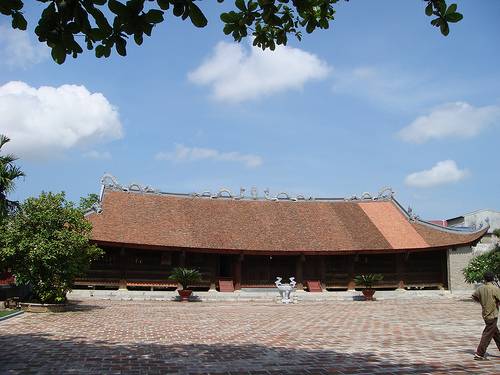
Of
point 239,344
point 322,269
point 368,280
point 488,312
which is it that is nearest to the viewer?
point 488,312

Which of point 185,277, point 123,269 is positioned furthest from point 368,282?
point 123,269

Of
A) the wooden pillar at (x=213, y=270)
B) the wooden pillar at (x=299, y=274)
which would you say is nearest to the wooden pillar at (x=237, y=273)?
the wooden pillar at (x=213, y=270)

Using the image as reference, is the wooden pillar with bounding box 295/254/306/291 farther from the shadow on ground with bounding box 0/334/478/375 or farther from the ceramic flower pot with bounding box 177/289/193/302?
the shadow on ground with bounding box 0/334/478/375

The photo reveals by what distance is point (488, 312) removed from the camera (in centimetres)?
828

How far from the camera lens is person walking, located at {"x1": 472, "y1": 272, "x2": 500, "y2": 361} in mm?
8016

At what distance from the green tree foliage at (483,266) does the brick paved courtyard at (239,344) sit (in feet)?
25.1

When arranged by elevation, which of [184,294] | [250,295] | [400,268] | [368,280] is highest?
[400,268]

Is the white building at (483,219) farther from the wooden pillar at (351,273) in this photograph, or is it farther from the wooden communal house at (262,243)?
the wooden pillar at (351,273)

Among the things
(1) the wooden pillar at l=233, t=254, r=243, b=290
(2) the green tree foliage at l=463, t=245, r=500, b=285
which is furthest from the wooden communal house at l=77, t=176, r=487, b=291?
(2) the green tree foliage at l=463, t=245, r=500, b=285

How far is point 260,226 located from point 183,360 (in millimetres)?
20249

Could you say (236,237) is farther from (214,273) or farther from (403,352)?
(403,352)

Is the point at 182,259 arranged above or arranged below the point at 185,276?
above

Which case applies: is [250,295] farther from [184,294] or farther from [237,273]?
[184,294]

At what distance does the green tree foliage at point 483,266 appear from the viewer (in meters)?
21.9
